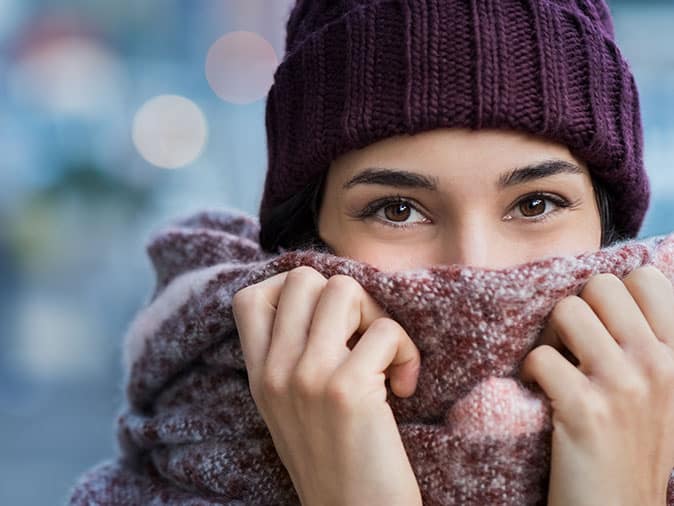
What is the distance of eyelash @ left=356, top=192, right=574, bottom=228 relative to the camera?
3.53 ft

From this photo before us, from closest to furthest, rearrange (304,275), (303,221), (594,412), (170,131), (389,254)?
(594,412)
(304,275)
(389,254)
(303,221)
(170,131)

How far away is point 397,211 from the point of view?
1104mm

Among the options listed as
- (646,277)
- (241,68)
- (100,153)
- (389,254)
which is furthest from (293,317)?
(241,68)

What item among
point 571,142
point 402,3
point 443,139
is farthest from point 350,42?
point 571,142

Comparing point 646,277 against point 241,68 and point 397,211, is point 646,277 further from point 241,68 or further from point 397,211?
point 241,68

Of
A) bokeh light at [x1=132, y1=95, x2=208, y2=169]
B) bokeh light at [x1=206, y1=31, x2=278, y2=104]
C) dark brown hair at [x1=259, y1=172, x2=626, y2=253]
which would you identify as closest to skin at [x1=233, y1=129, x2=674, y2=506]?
dark brown hair at [x1=259, y1=172, x2=626, y2=253]

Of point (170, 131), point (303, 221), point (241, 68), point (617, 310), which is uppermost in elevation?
point (241, 68)

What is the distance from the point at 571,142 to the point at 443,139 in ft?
0.54

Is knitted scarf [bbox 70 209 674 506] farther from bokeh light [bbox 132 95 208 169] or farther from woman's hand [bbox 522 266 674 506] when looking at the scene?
bokeh light [bbox 132 95 208 169]

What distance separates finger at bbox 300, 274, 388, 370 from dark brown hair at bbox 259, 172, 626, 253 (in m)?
0.21

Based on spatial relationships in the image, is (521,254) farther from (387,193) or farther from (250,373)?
(250,373)

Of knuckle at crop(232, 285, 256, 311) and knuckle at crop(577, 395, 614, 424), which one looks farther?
knuckle at crop(232, 285, 256, 311)

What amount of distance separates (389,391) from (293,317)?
0.48ft

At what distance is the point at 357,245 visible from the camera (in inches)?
44.4
